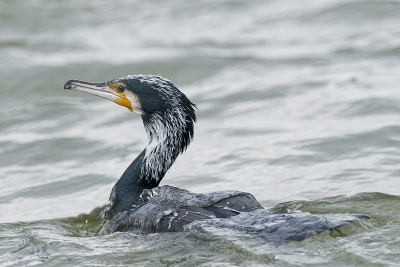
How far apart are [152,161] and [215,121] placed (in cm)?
331

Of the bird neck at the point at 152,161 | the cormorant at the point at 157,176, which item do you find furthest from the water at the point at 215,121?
the bird neck at the point at 152,161

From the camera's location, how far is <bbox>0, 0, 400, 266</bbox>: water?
6.11 meters

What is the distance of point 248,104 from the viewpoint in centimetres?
1084

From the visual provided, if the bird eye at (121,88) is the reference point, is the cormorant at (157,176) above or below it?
below

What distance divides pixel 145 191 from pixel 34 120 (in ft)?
13.5

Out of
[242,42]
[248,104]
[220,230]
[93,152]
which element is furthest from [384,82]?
[220,230]

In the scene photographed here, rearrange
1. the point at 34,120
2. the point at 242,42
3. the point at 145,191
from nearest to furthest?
the point at 145,191
the point at 34,120
the point at 242,42

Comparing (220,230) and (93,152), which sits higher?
(93,152)

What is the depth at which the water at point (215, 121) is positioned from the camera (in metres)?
6.11

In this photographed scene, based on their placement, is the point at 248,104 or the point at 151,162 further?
the point at 248,104

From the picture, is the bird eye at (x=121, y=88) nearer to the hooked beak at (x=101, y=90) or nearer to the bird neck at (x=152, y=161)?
the hooked beak at (x=101, y=90)

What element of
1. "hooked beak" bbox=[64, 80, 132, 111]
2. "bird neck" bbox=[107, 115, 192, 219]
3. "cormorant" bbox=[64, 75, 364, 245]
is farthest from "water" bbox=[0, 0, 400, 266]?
"hooked beak" bbox=[64, 80, 132, 111]

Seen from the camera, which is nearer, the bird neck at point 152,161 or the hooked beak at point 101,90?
the bird neck at point 152,161

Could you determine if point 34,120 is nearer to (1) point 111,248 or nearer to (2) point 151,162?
(2) point 151,162
